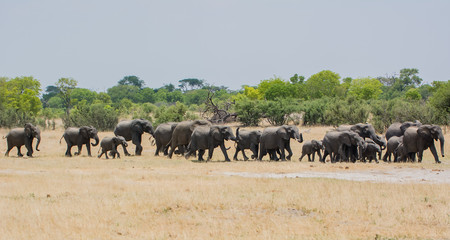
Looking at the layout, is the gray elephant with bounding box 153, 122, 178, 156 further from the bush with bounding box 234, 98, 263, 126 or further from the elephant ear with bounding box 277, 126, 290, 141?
the bush with bounding box 234, 98, 263, 126

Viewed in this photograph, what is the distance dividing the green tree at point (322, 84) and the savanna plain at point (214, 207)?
3728 inches

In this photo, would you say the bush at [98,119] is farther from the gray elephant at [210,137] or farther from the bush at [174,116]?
the gray elephant at [210,137]

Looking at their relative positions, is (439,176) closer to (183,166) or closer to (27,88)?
(183,166)

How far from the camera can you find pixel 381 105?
53906 mm

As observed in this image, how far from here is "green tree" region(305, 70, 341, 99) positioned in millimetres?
115438

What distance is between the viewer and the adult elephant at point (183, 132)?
3003 cm

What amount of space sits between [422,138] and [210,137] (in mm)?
9517

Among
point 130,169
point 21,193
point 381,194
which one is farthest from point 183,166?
point 381,194

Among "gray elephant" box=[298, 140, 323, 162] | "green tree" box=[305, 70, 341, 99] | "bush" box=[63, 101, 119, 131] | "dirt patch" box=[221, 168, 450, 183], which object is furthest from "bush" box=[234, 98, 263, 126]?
"green tree" box=[305, 70, 341, 99]

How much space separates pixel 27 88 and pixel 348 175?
258ft

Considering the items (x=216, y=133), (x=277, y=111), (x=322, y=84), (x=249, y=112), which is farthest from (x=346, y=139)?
(x=322, y=84)

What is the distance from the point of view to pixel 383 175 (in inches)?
811

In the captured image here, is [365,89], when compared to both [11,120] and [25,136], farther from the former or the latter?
[25,136]

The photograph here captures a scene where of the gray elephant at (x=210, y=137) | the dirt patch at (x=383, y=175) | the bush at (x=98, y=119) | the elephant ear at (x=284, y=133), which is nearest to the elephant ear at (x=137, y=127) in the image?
the gray elephant at (x=210, y=137)
